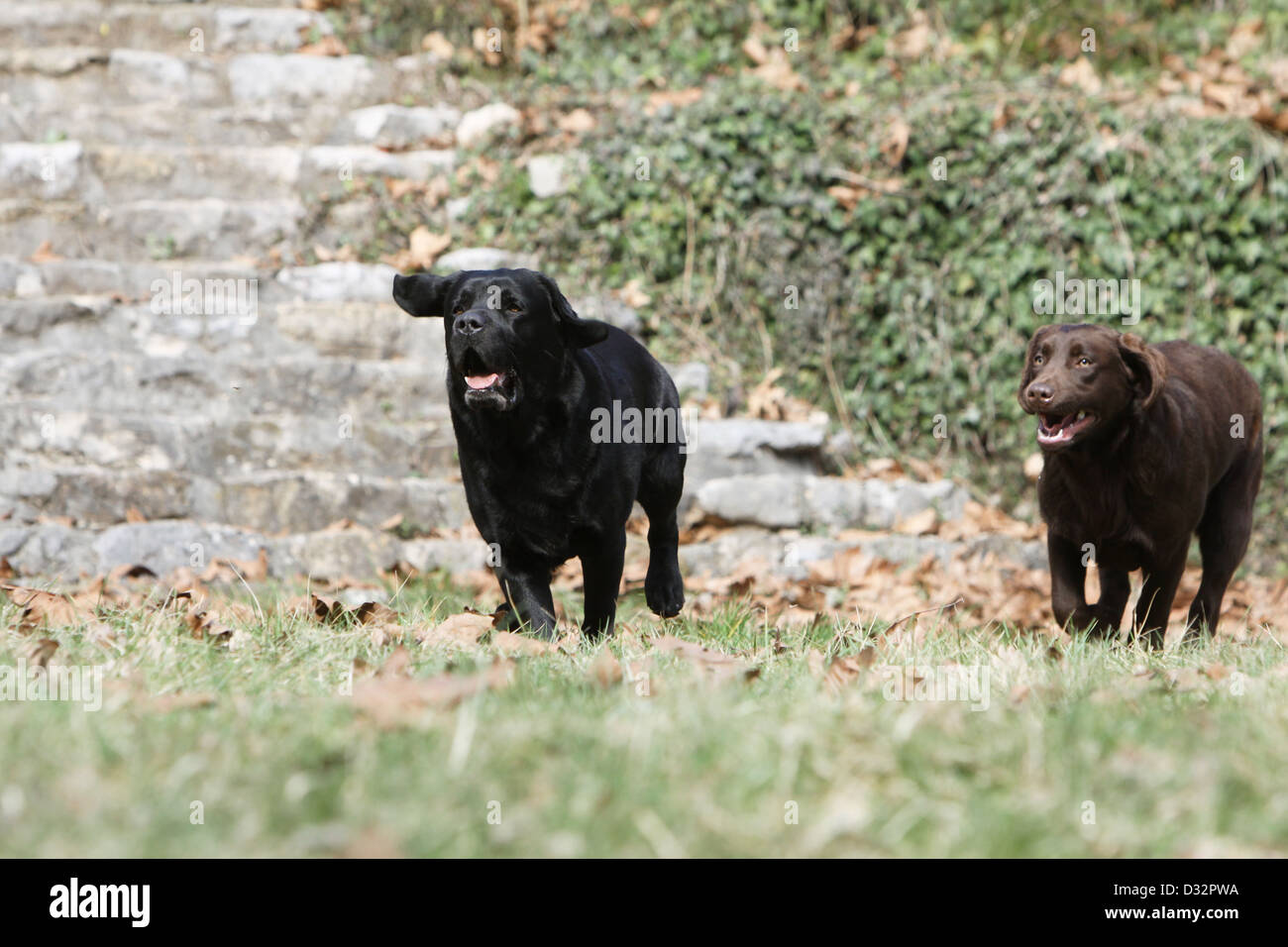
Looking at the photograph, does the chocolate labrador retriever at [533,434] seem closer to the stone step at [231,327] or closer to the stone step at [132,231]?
the stone step at [231,327]

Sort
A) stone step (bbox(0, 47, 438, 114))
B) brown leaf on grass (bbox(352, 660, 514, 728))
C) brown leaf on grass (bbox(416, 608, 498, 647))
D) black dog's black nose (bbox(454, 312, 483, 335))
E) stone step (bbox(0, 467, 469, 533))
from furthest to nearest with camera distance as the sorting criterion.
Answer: stone step (bbox(0, 47, 438, 114))
stone step (bbox(0, 467, 469, 533))
black dog's black nose (bbox(454, 312, 483, 335))
brown leaf on grass (bbox(416, 608, 498, 647))
brown leaf on grass (bbox(352, 660, 514, 728))

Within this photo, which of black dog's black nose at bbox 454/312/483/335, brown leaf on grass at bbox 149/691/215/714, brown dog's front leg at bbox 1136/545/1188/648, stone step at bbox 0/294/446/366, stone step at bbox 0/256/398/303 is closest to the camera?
brown leaf on grass at bbox 149/691/215/714

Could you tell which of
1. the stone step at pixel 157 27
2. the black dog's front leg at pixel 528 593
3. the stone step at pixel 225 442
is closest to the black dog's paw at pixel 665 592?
the black dog's front leg at pixel 528 593

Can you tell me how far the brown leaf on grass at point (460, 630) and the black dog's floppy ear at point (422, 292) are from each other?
3.32 feet

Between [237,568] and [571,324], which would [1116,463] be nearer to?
[571,324]

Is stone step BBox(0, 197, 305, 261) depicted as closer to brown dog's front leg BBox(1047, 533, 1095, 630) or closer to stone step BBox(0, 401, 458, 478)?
stone step BBox(0, 401, 458, 478)

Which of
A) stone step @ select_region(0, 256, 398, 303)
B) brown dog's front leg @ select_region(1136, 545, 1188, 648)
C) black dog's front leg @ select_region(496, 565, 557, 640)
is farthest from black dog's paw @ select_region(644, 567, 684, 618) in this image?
stone step @ select_region(0, 256, 398, 303)

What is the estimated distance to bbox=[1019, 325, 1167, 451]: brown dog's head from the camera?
14.4 ft

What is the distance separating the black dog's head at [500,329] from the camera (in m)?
3.88

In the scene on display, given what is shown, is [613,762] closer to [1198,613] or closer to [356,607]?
[356,607]
